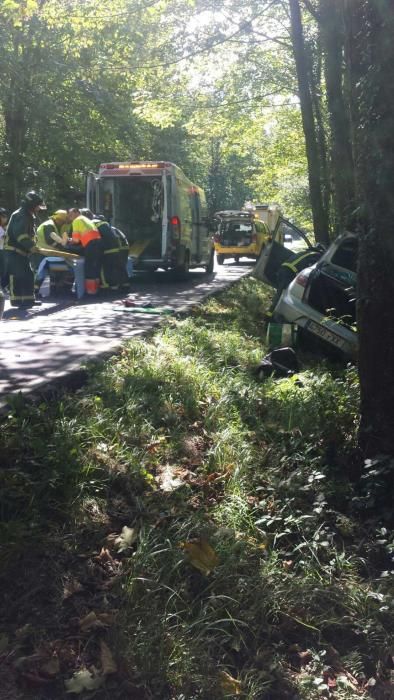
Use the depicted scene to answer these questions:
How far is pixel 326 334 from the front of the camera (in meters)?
8.58

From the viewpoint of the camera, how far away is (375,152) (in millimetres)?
4652

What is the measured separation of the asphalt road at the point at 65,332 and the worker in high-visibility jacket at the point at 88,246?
1.32 ft

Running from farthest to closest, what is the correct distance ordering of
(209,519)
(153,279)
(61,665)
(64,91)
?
(64,91) → (153,279) → (209,519) → (61,665)

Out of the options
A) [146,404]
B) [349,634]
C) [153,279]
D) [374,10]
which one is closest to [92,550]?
[349,634]

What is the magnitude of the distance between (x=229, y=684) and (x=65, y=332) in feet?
21.7

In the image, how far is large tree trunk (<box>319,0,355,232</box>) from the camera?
40.9 feet

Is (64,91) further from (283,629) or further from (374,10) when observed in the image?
(283,629)

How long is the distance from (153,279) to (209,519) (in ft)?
52.7

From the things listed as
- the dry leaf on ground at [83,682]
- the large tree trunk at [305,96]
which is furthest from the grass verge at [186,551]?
the large tree trunk at [305,96]

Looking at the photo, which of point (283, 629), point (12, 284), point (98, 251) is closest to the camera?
point (283, 629)

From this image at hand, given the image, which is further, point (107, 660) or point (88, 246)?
point (88, 246)

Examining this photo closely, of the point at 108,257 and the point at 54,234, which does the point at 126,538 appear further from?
the point at 54,234

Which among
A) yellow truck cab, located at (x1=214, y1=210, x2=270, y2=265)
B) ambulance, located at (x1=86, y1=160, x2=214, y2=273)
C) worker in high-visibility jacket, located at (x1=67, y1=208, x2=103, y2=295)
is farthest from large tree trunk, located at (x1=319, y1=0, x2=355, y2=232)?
yellow truck cab, located at (x1=214, y1=210, x2=270, y2=265)

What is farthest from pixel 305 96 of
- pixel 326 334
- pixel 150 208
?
pixel 326 334
